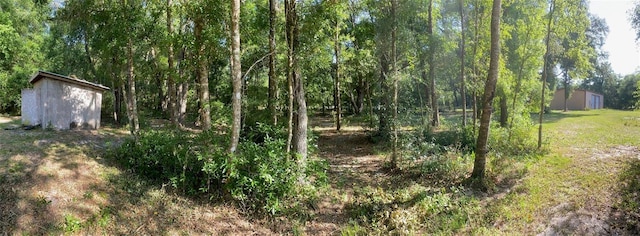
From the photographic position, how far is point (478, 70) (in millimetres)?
13508

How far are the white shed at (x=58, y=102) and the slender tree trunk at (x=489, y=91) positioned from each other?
1277 centimetres

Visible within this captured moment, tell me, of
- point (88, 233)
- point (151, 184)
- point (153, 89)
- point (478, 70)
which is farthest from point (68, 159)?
point (153, 89)

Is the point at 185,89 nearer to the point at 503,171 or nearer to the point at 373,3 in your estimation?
the point at 373,3

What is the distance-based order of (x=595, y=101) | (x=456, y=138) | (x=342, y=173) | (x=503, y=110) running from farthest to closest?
1. (x=595, y=101)
2. (x=503, y=110)
3. (x=456, y=138)
4. (x=342, y=173)

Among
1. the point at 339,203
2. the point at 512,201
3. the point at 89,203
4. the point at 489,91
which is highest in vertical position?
the point at 489,91

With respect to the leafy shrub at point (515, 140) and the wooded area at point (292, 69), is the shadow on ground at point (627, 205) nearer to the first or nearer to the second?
the wooded area at point (292, 69)

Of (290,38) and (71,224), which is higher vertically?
(290,38)

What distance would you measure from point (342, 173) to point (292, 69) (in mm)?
3504

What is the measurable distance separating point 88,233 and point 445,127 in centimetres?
1163

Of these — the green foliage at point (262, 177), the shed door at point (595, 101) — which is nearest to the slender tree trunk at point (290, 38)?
the green foliage at point (262, 177)

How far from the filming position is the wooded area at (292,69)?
A: 20.8ft

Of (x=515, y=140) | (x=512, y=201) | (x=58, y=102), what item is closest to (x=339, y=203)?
(x=512, y=201)

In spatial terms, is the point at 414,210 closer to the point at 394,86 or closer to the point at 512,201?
the point at 512,201

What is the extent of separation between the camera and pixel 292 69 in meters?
7.07
